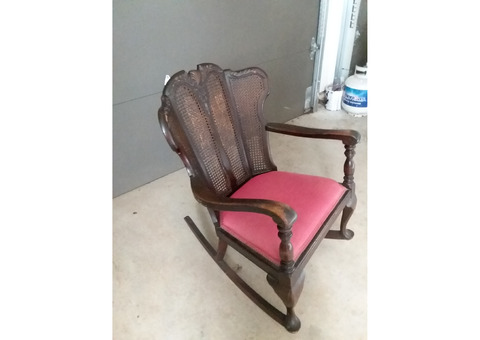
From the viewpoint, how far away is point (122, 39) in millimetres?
1731

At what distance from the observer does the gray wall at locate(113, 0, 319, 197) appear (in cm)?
178

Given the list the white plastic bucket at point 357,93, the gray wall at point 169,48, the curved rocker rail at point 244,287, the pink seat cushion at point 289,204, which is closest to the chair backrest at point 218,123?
the pink seat cushion at point 289,204

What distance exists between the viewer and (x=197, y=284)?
5.28 ft

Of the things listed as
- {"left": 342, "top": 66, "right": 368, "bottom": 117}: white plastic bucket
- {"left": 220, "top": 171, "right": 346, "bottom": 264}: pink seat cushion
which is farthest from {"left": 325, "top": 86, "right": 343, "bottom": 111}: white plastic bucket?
{"left": 220, "top": 171, "right": 346, "bottom": 264}: pink seat cushion

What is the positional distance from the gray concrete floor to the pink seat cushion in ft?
1.30

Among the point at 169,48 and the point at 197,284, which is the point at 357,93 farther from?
the point at 197,284

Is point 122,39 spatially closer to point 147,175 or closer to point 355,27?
point 147,175

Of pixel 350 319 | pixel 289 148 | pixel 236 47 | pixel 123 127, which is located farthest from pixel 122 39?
pixel 350 319

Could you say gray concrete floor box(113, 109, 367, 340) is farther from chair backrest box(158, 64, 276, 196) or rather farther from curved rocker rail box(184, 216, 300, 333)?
chair backrest box(158, 64, 276, 196)

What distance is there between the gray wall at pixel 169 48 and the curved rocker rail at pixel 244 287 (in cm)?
66

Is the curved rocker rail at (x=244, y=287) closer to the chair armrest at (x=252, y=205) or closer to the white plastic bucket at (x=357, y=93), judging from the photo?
the chair armrest at (x=252, y=205)
